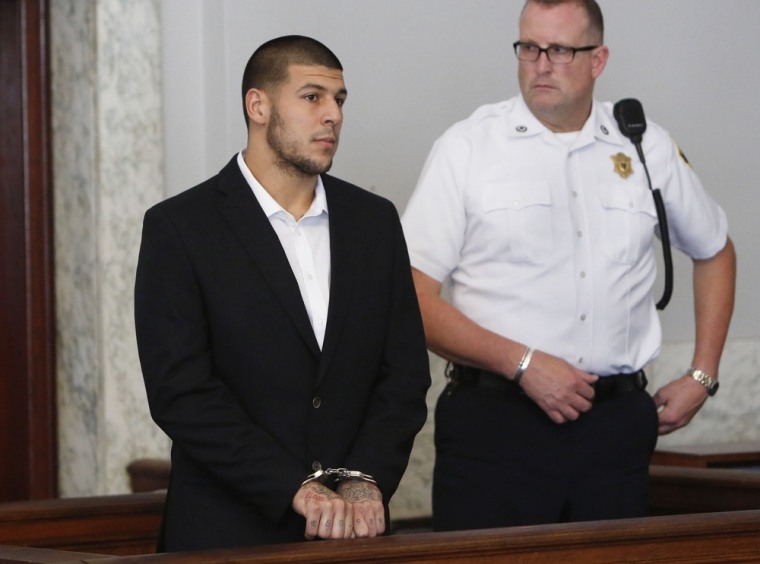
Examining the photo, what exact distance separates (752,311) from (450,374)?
228cm

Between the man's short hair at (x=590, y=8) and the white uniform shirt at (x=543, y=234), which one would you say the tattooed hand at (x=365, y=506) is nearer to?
the white uniform shirt at (x=543, y=234)

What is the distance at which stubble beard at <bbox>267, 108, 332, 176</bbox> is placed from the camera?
9.38ft

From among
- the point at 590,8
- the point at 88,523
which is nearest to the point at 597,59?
the point at 590,8

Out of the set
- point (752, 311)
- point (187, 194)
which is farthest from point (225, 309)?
point (752, 311)

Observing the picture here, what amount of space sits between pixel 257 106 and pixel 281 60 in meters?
0.11

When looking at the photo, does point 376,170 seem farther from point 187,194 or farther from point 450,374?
point 187,194

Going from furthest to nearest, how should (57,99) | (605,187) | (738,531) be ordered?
(57,99), (605,187), (738,531)

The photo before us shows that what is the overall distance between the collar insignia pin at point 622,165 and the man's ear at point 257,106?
3.71ft

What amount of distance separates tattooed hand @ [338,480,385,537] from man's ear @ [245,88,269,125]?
797mm

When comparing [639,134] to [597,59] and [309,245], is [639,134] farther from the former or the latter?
[309,245]

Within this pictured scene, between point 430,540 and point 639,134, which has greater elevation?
Result: point 639,134

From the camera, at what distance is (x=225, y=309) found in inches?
109

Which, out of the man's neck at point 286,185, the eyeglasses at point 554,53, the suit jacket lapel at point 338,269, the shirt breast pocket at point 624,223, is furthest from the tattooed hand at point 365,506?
the eyeglasses at point 554,53

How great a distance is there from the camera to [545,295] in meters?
3.49
